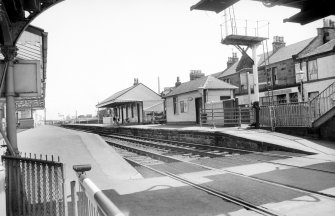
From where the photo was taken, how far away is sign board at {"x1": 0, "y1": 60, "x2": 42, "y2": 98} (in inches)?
218

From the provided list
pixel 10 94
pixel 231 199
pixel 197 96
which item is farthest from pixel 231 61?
pixel 10 94

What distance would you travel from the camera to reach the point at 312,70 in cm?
2941

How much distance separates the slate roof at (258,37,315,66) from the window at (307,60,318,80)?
A: 3219 mm

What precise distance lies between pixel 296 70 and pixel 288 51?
15.2ft

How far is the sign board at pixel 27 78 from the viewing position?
18.2ft

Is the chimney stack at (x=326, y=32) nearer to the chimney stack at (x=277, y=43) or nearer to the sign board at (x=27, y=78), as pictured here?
the chimney stack at (x=277, y=43)

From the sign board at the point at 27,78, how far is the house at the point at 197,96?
64.5 ft

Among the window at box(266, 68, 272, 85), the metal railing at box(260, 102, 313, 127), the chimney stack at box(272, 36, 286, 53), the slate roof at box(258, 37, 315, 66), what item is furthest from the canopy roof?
the chimney stack at box(272, 36, 286, 53)

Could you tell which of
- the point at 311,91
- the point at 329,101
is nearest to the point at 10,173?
the point at 329,101

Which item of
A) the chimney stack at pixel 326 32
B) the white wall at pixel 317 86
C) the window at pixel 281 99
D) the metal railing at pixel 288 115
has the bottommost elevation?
the metal railing at pixel 288 115

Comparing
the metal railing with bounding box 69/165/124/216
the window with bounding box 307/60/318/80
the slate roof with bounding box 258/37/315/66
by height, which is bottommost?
the metal railing with bounding box 69/165/124/216

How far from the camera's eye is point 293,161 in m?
8.88

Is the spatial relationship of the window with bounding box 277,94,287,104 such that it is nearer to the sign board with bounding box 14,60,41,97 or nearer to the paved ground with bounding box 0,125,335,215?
the paved ground with bounding box 0,125,335,215

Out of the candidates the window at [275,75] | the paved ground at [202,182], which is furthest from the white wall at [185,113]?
the paved ground at [202,182]
